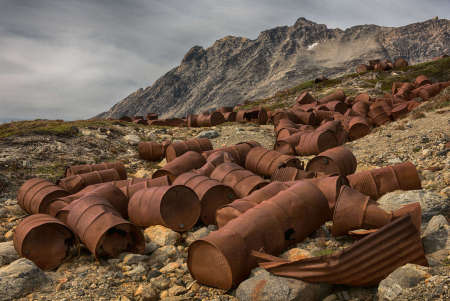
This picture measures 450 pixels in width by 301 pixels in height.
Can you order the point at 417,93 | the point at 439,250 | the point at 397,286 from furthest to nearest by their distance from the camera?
the point at 417,93
the point at 439,250
the point at 397,286

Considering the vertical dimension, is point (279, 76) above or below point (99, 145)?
above

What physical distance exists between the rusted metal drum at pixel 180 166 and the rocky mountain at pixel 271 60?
9682cm

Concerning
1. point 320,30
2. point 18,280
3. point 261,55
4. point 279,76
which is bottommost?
point 18,280

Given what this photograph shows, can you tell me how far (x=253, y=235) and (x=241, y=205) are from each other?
99 cm

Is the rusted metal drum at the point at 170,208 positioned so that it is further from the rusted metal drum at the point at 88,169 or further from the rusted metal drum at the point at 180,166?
the rusted metal drum at the point at 88,169

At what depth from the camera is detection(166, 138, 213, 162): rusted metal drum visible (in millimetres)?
10000

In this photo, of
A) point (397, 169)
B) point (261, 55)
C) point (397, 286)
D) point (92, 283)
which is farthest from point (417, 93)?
point (261, 55)

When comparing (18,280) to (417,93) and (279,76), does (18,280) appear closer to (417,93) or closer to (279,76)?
(417,93)

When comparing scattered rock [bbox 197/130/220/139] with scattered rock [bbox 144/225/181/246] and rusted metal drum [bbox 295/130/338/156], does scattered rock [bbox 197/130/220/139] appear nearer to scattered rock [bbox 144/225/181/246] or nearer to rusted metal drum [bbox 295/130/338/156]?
rusted metal drum [bbox 295/130/338/156]

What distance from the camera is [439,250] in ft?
11.5

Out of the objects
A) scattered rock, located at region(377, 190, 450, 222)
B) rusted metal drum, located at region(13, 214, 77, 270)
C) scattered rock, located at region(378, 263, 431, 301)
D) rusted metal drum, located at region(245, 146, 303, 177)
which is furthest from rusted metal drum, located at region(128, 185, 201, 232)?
scattered rock, located at region(378, 263, 431, 301)

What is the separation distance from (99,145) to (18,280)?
887cm

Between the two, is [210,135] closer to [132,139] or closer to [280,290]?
[132,139]

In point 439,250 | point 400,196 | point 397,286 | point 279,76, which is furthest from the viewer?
point 279,76
